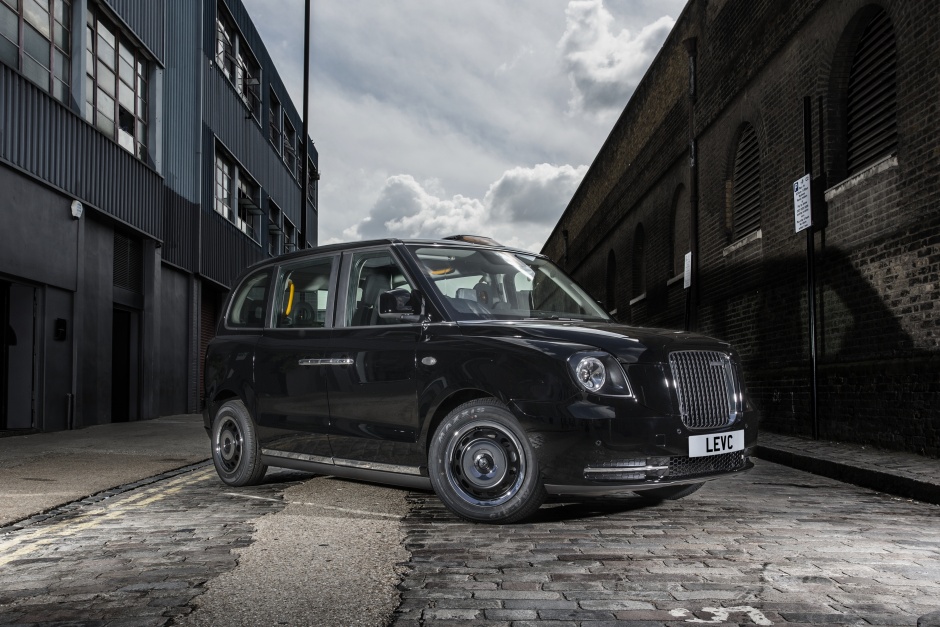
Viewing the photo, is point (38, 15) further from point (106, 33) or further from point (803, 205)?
point (803, 205)

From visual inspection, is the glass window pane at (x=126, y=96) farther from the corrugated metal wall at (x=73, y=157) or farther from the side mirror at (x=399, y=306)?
the side mirror at (x=399, y=306)

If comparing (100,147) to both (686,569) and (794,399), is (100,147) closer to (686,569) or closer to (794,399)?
(794,399)

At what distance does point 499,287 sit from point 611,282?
22.4 metres

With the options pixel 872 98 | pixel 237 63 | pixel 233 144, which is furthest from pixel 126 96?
pixel 872 98

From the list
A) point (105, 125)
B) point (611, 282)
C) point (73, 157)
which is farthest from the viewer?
point (611, 282)

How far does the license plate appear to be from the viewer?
537 centimetres

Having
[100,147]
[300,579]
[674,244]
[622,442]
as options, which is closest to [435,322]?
[622,442]

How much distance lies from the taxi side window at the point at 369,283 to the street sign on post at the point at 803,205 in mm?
6547

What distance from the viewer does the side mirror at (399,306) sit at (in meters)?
5.87

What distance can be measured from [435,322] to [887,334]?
5.99 meters

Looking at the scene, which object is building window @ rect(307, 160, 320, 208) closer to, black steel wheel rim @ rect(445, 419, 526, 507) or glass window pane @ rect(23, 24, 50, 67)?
glass window pane @ rect(23, 24, 50, 67)

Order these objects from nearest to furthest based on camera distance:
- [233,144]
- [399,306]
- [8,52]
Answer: [399,306] → [8,52] → [233,144]

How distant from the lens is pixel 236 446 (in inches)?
291

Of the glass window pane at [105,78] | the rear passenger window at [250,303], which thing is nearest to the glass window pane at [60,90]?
the glass window pane at [105,78]
